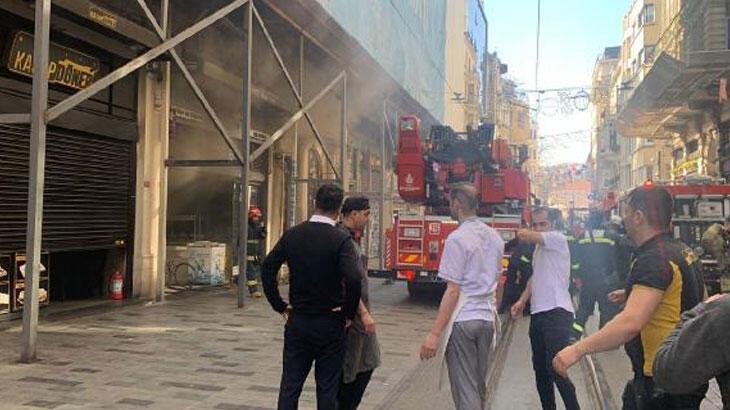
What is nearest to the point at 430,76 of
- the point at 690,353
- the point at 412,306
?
the point at 412,306

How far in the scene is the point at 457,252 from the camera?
4.00m

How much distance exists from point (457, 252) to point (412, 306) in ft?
26.3

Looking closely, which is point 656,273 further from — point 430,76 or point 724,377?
point 430,76

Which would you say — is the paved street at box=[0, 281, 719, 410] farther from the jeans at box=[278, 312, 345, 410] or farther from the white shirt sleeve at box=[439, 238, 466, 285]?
the white shirt sleeve at box=[439, 238, 466, 285]

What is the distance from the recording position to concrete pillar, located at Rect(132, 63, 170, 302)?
10422mm

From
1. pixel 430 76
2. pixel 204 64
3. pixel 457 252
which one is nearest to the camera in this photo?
pixel 457 252

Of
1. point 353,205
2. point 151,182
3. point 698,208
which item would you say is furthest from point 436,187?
point 353,205

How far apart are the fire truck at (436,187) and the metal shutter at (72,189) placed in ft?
14.7

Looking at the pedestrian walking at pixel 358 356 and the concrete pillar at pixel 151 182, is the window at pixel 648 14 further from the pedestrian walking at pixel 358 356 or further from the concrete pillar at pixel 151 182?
the pedestrian walking at pixel 358 356

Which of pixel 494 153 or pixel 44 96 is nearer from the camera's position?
pixel 44 96

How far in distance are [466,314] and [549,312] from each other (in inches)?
44.3

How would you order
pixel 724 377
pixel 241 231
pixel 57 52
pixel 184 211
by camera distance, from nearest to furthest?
1. pixel 724 377
2. pixel 57 52
3. pixel 241 231
4. pixel 184 211

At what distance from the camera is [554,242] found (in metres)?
5.10

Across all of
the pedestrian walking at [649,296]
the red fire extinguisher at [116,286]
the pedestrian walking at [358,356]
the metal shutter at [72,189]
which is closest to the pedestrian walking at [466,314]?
the pedestrian walking at [358,356]
